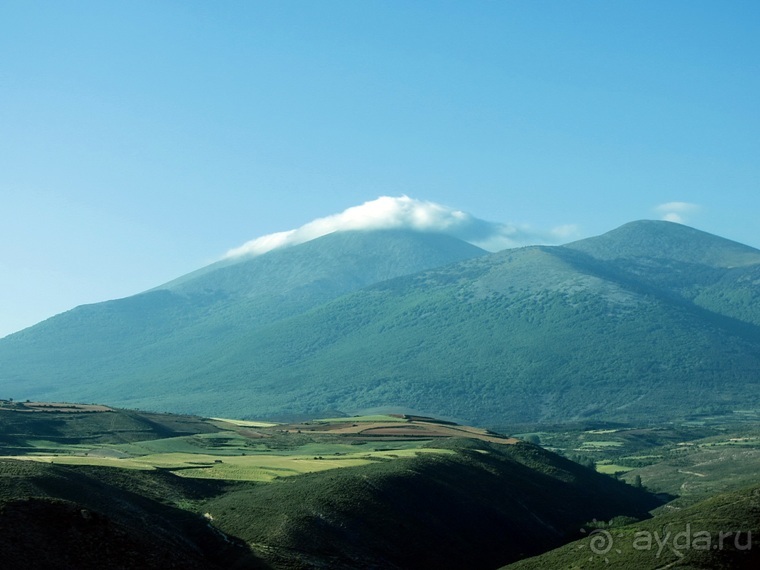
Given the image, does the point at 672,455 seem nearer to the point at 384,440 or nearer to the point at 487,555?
the point at 384,440

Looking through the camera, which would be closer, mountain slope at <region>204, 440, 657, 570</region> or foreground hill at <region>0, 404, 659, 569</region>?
foreground hill at <region>0, 404, 659, 569</region>

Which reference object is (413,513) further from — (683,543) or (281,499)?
(683,543)

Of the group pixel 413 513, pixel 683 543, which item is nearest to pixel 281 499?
pixel 413 513

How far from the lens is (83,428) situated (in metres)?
110

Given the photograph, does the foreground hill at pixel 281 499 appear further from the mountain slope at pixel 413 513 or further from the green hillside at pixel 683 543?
the green hillside at pixel 683 543

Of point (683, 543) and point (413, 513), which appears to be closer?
point (683, 543)

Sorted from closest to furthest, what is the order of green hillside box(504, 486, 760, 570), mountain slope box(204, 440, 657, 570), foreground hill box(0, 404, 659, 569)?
green hillside box(504, 486, 760, 570) → foreground hill box(0, 404, 659, 569) → mountain slope box(204, 440, 657, 570)

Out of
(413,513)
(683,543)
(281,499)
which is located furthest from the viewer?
(413,513)

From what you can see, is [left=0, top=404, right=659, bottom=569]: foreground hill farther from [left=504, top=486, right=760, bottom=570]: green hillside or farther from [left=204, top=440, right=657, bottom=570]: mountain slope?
[left=504, top=486, right=760, bottom=570]: green hillside

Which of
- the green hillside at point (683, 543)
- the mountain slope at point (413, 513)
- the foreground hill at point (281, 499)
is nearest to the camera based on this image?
the green hillside at point (683, 543)

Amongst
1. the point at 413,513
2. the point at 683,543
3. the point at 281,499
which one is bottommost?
the point at 413,513

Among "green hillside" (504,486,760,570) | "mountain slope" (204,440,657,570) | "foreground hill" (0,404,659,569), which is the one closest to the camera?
"green hillside" (504,486,760,570)

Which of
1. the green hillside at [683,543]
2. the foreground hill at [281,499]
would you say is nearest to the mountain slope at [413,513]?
the foreground hill at [281,499]

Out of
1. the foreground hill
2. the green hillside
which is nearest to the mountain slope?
the foreground hill
